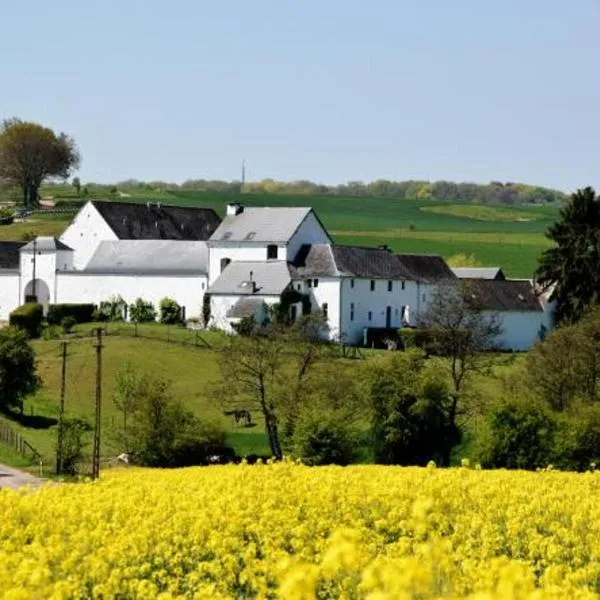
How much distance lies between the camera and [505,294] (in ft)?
310

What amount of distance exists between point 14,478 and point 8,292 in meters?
50.2

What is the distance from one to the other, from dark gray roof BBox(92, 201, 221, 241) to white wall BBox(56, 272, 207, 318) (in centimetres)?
734

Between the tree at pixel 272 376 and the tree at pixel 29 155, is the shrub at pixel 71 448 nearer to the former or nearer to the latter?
the tree at pixel 272 376

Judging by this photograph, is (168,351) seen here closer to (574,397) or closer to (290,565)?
(574,397)

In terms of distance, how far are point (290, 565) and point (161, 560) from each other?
768 cm

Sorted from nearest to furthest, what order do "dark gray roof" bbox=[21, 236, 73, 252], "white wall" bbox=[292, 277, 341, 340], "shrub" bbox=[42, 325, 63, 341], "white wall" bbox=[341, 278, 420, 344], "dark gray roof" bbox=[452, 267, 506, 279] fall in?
"shrub" bbox=[42, 325, 63, 341], "white wall" bbox=[292, 277, 341, 340], "white wall" bbox=[341, 278, 420, 344], "dark gray roof" bbox=[21, 236, 73, 252], "dark gray roof" bbox=[452, 267, 506, 279]

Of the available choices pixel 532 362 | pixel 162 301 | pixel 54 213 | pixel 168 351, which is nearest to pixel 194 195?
pixel 54 213

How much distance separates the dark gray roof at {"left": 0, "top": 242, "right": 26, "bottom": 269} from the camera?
100312mm

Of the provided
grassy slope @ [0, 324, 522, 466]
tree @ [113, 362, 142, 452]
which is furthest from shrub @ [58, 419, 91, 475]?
tree @ [113, 362, 142, 452]

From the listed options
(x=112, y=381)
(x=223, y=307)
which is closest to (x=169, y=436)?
(x=112, y=381)

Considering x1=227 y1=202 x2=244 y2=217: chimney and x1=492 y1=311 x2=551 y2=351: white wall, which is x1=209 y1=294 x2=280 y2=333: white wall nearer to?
x1=227 y1=202 x2=244 y2=217: chimney

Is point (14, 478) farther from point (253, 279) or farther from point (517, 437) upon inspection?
point (253, 279)

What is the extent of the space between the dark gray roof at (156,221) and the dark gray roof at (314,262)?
16.4 meters

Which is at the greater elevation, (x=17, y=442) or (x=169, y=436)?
(x=169, y=436)
